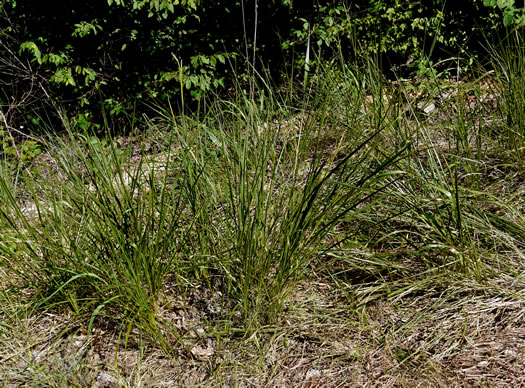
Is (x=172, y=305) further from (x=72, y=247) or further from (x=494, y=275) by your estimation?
(x=494, y=275)

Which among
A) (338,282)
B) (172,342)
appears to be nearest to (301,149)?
(338,282)

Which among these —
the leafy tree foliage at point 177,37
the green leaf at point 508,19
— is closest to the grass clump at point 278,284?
the green leaf at point 508,19

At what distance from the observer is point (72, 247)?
2.54 meters

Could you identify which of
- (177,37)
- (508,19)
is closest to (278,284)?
(508,19)

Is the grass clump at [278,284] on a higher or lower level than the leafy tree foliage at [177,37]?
lower

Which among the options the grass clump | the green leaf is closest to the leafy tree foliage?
the green leaf

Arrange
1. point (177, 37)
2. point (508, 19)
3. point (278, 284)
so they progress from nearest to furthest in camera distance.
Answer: point (278, 284) → point (508, 19) → point (177, 37)

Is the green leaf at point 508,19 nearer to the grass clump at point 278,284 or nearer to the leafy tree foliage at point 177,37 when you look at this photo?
the leafy tree foliage at point 177,37

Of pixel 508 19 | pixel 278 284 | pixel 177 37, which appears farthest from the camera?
pixel 177 37

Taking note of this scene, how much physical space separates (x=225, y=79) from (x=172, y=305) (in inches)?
134

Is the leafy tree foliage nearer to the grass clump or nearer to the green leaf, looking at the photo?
the green leaf

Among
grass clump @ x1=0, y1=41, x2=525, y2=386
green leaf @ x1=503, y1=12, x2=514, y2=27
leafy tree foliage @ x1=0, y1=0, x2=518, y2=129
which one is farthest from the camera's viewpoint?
leafy tree foliage @ x1=0, y1=0, x2=518, y2=129

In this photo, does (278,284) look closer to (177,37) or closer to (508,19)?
(508,19)

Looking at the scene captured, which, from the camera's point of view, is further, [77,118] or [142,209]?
[77,118]
